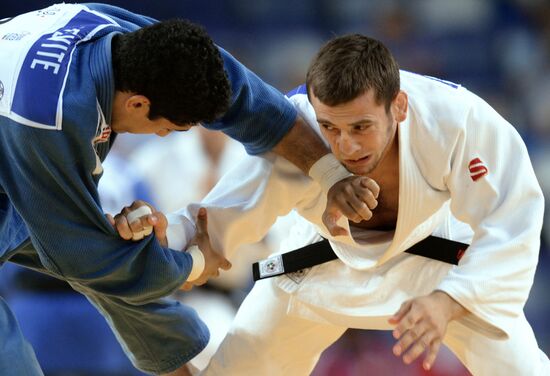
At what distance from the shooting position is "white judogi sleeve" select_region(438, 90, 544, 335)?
10.2ft

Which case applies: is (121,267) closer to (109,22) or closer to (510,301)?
(109,22)

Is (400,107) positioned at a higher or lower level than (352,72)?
lower

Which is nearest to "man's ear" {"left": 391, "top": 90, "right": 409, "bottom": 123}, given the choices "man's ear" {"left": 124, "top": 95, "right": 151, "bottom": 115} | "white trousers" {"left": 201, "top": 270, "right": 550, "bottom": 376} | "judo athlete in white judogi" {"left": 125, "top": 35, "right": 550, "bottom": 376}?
"judo athlete in white judogi" {"left": 125, "top": 35, "right": 550, "bottom": 376}

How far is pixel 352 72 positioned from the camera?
322cm

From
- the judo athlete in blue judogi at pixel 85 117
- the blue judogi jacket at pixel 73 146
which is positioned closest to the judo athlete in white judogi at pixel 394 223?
the blue judogi jacket at pixel 73 146

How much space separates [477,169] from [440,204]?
23cm

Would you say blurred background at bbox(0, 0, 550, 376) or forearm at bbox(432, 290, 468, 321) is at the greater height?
forearm at bbox(432, 290, 468, 321)

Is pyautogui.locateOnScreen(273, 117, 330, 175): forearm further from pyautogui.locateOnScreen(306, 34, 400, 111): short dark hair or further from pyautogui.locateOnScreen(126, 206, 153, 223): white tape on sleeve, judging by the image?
pyautogui.locateOnScreen(126, 206, 153, 223): white tape on sleeve

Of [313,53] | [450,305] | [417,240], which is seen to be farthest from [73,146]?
[313,53]

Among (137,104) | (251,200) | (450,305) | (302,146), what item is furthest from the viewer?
(251,200)

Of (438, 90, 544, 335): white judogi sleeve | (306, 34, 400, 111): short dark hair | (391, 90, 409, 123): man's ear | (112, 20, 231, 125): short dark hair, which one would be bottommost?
(438, 90, 544, 335): white judogi sleeve

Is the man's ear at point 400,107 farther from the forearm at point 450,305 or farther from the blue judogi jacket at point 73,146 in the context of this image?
the forearm at point 450,305

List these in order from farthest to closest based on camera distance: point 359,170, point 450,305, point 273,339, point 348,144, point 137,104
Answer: point 273,339 → point 359,170 → point 348,144 → point 450,305 → point 137,104

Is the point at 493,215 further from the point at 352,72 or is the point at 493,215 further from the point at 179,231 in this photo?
the point at 179,231
